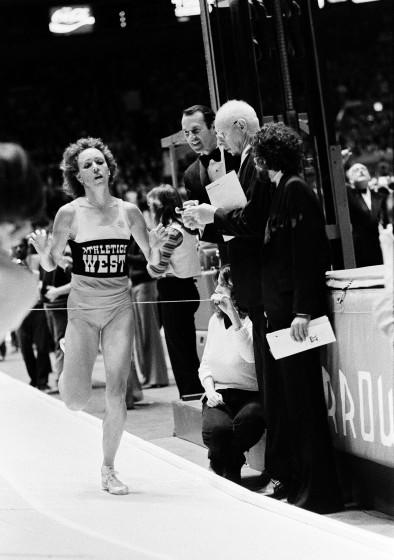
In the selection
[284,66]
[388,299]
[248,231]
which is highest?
[284,66]

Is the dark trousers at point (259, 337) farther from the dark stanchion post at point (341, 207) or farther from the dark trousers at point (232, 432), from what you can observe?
the dark stanchion post at point (341, 207)

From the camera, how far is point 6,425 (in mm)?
6281

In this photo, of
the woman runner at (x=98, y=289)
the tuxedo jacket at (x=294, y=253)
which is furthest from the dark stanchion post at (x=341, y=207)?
the tuxedo jacket at (x=294, y=253)

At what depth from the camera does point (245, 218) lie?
4211 millimetres

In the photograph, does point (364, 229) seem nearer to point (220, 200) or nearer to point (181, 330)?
point (181, 330)

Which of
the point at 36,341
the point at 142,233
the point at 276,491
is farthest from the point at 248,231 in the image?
the point at 36,341

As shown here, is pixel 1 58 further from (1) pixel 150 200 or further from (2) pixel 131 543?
(2) pixel 131 543

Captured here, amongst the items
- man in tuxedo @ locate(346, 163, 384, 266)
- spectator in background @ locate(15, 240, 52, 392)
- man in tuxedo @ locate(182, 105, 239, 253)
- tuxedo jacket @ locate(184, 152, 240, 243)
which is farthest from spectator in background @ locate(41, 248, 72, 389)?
man in tuxedo @ locate(346, 163, 384, 266)

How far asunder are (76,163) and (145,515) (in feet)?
5.88

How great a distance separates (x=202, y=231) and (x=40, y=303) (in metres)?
2.98

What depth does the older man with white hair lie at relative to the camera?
4223mm

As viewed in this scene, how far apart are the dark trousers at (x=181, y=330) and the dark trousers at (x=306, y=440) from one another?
4.47 ft

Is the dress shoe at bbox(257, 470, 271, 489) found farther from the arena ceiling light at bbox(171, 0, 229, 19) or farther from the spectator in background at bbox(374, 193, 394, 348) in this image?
the arena ceiling light at bbox(171, 0, 229, 19)

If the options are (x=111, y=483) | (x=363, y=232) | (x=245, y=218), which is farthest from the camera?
(x=363, y=232)
